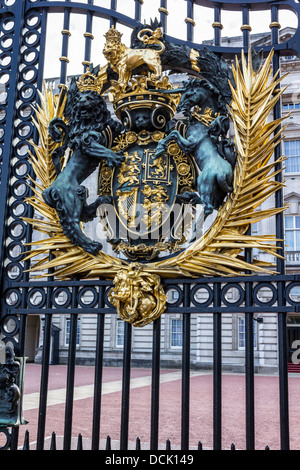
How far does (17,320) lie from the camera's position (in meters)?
4.55

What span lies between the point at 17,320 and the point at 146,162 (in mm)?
1870

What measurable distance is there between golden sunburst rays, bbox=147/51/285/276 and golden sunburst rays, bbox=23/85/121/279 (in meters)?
0.63

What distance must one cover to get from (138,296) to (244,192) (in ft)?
3.84

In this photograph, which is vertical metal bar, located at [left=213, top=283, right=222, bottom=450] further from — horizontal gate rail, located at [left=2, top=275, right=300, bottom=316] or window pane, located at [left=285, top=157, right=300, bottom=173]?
window pane, located at [left=285, top=157, right=300, bottom=173]

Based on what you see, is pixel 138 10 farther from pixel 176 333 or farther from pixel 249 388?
pixel 176 333

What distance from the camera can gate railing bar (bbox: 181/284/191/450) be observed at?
3.73 m

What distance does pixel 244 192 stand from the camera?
3.89 m

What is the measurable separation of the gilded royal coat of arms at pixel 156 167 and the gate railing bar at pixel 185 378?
0.19 m

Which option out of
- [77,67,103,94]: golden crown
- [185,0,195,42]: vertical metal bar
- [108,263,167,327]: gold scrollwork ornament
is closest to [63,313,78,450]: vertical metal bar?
[108,263,167,327]: gold scrollwork ornament

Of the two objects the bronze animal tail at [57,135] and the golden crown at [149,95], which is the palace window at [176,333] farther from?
the golden crown at [149,95]

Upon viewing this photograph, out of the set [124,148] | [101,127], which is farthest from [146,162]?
[101,127]

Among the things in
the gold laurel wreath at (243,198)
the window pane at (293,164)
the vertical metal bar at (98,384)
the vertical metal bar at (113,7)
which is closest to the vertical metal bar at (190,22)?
the gold laurel wreath at (243,198)

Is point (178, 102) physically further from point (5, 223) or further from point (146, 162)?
point (5, 223)

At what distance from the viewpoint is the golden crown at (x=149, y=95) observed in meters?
4.23
